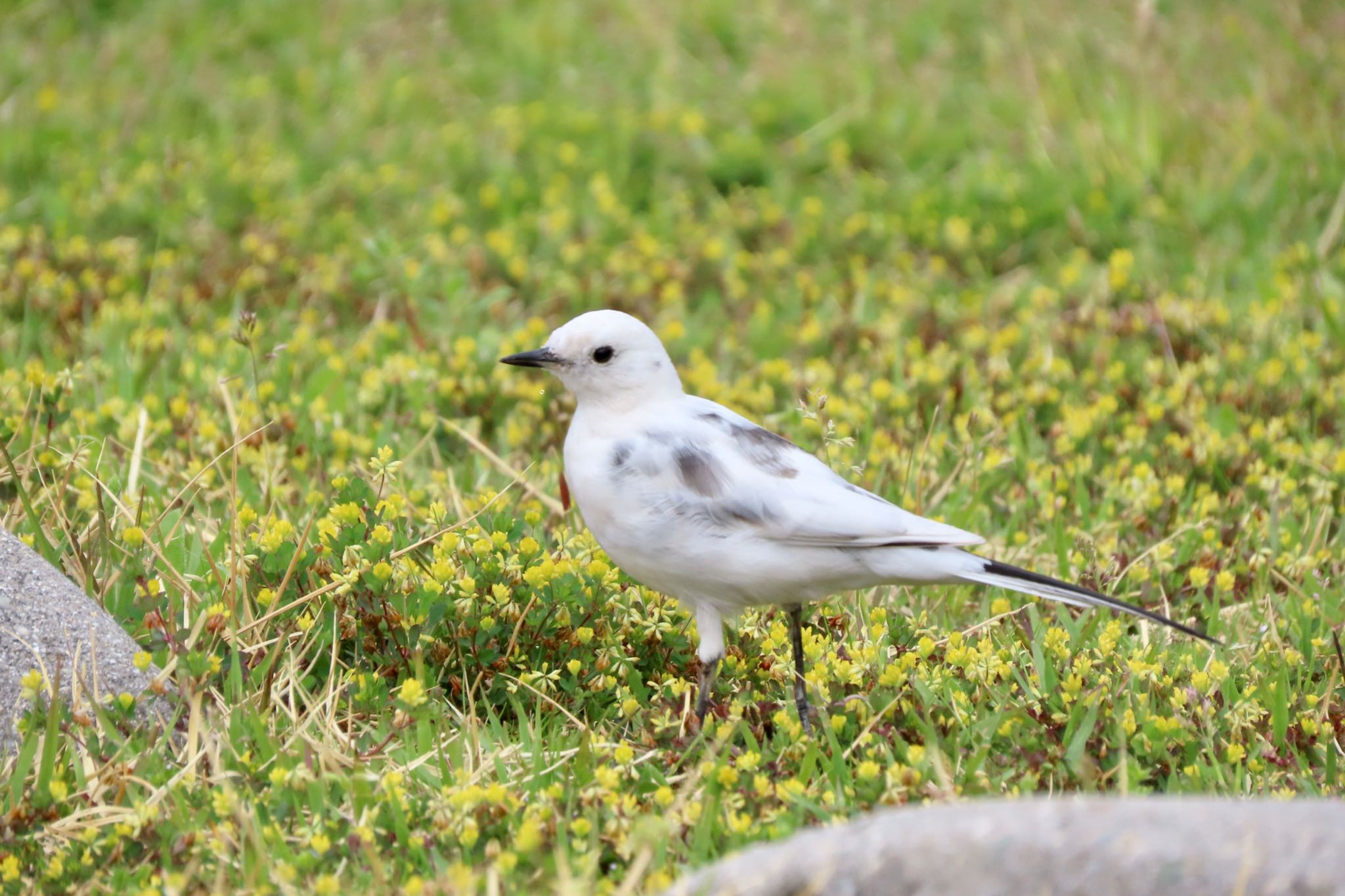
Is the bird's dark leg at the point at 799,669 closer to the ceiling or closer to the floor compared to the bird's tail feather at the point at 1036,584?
closer to the floor

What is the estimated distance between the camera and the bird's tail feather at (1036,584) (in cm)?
338

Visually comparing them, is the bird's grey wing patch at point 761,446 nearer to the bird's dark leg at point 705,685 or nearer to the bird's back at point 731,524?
the bird's back at point 731,524

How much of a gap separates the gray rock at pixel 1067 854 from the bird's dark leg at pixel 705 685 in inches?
46.1

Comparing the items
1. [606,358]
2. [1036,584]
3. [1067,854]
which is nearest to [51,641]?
[606,358]

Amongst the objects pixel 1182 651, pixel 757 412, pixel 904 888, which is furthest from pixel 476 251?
pixel 904 888

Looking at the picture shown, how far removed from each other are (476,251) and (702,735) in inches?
164

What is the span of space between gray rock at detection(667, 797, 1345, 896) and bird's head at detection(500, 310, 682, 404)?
1596 mm

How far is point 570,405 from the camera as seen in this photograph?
5473mm

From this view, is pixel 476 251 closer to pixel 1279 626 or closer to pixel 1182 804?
pixel 1279 626

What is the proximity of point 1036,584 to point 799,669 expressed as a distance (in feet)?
1.99

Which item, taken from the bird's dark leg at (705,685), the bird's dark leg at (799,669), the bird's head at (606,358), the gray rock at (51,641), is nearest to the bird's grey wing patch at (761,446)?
the bird's head at (606,358)

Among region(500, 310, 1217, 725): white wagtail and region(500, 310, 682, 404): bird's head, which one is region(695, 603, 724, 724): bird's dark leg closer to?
region(500, 310, 1217, 725): white wagtail

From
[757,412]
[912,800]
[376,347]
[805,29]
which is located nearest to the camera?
[912,800]

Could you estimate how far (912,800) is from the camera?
131 inches
